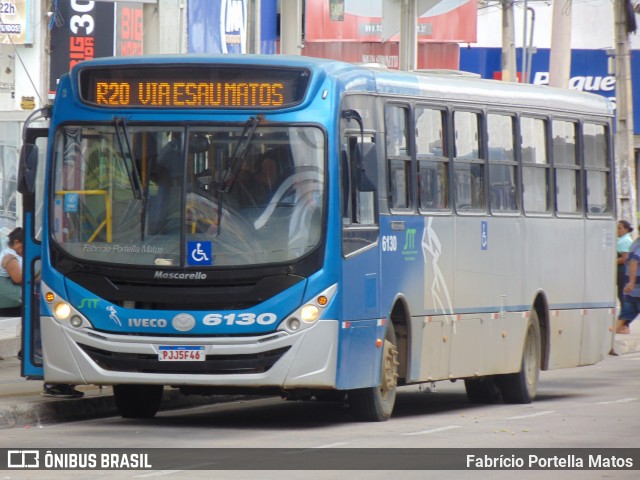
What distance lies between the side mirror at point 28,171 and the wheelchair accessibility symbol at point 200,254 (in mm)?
1472

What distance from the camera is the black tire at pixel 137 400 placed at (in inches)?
572

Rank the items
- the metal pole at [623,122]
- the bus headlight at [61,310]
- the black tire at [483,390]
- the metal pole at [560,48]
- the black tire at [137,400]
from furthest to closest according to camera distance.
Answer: the metal pole at [623,122] → the metal pole at [560,48] → the black tire at [483,390] → the black tire at [137,400] → the bus headlight at [61,310]

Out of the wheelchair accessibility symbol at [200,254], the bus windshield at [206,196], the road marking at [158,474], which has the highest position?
the bus windshield at [206,196]

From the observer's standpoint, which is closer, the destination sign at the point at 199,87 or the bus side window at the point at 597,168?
the destination sign at the point at 199,87

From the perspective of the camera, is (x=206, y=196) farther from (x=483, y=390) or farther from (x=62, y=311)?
(x=483, y=390)

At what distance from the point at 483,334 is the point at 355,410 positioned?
2445mm

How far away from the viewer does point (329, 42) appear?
4344 centimetres

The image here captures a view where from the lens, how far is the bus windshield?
13273 mm

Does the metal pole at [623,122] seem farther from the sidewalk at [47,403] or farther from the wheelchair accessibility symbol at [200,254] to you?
the wheelchair accessibility symbol at [200,254]

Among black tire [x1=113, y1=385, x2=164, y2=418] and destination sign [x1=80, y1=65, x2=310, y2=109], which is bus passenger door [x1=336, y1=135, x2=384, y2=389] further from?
black tire [x1=113, y1=385, x2=164, y2=418]

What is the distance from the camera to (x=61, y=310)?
44.8 feet

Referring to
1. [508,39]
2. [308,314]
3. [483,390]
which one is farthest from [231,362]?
[508,39]

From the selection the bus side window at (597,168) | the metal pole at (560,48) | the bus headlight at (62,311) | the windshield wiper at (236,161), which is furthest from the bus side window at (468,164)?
the metal pole at (560,48)

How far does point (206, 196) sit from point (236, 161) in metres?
0.36
